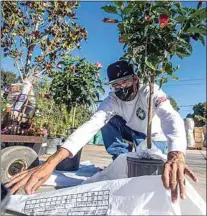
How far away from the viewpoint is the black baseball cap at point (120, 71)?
1366 millimetres

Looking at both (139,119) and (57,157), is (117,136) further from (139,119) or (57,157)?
(57,157)

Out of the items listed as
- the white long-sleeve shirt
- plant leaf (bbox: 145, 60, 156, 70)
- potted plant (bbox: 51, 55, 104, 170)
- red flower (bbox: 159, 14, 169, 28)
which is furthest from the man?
potted plant (bbox: 51, 55, 104, 170)

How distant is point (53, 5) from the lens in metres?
3.44

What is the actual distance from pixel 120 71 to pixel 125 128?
1.46 ft

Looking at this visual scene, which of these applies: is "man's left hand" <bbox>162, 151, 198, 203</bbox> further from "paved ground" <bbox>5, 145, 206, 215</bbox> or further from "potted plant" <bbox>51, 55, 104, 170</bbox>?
"potted plant" <bbox>51, 55, 104, 170</bbox>

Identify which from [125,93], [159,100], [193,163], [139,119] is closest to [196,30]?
[159,100]

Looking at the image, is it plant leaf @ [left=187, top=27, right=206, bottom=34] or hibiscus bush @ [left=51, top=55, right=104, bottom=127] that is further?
hibiscus bush @ [left=51, top=55, right=104, bottom=127]

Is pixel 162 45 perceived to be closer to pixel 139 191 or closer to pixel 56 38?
pixel 139 191

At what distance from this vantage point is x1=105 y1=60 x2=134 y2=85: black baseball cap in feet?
4.48

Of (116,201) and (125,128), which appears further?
(125,128)

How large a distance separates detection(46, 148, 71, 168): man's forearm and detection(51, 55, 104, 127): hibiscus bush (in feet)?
9.26

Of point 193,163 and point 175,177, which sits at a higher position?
point 175,177

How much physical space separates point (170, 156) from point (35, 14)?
2.98 m

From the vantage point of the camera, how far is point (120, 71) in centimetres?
139
